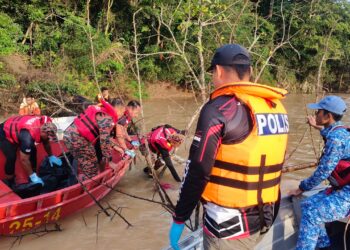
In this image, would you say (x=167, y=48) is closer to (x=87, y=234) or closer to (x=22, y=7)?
(x=22, y=7)

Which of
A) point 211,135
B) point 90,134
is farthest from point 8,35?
point 211,135

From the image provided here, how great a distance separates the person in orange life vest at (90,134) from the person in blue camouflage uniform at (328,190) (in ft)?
9.60

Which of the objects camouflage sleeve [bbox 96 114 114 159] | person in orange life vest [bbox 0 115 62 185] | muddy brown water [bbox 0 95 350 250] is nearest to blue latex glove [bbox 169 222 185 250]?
muddy brown water [bbox 0 95 350 250]

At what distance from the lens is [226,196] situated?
187 centimetres

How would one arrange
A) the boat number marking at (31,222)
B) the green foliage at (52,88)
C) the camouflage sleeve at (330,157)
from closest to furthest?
1. the camouflage sleeve at (330,157)
2. the boat number marking at (31,222)
3. the green foliage at (52,88)

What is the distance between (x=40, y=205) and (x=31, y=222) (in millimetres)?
298

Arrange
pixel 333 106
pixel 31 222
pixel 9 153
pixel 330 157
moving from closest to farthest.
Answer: pixel 330 157, pixel 333 106, pixel 31 222, pixel 9 153

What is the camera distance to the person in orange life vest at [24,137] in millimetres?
5152

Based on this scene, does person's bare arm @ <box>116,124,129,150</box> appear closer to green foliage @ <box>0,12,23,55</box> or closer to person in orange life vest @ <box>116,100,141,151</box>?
person in orange life vest @ <box>116,100,141,151</box>

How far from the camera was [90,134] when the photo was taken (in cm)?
529

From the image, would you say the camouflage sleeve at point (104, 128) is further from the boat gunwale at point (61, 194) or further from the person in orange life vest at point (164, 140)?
the person in orange life vest at point (164, 140)

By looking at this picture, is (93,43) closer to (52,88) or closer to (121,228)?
(52,88)

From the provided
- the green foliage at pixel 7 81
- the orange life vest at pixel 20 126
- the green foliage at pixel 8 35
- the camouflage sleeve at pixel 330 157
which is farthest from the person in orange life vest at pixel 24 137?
the green foliage at pixel 8 35

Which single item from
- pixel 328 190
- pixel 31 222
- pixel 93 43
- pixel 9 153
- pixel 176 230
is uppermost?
pixel 93 43
